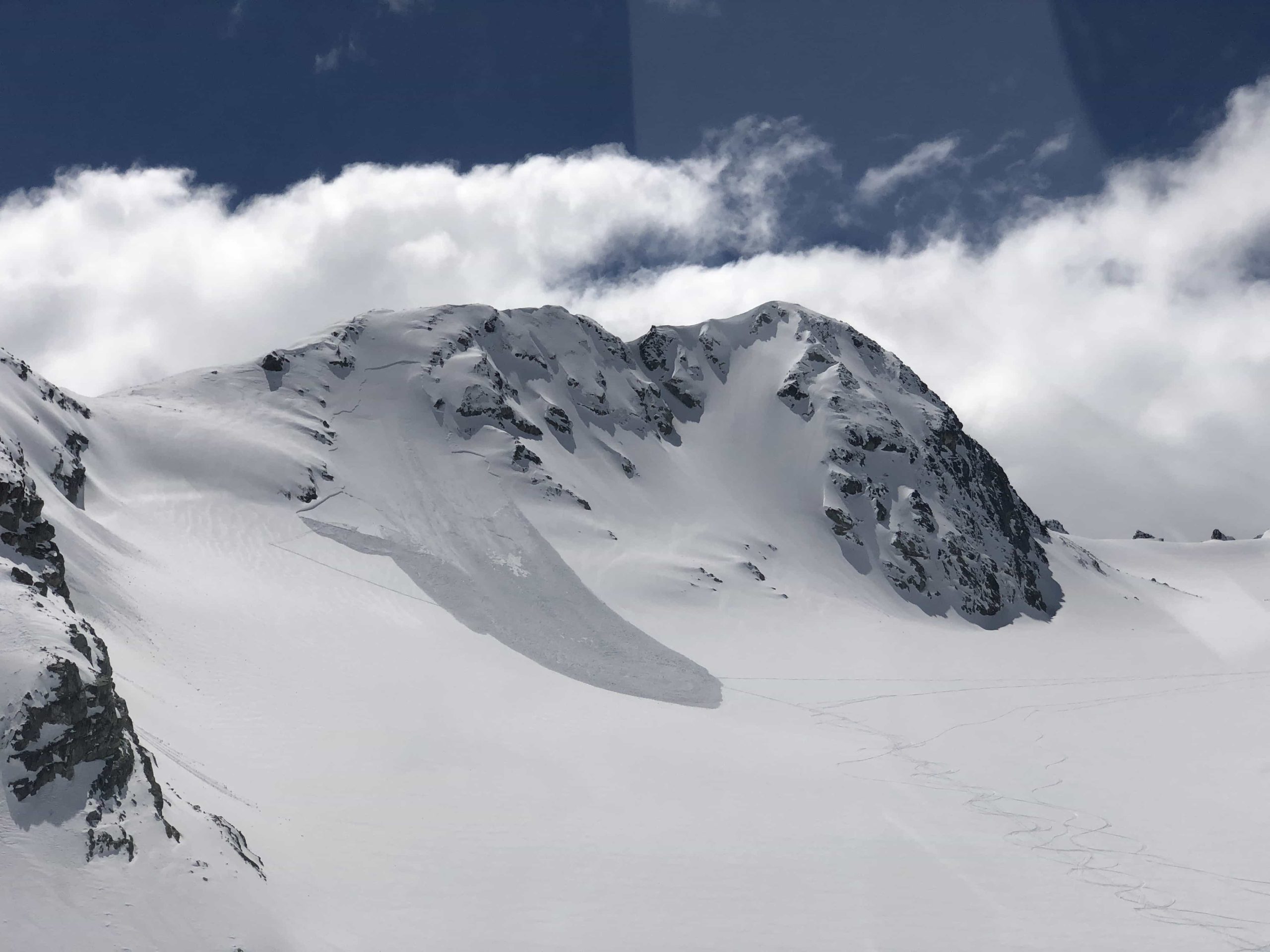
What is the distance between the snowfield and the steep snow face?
546 mm

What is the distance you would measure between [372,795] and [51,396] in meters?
48.0

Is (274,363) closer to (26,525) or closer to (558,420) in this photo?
(558,420)

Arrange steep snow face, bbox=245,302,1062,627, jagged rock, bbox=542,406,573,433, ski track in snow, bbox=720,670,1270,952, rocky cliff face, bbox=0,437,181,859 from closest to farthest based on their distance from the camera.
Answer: rocky cliff face, bbox=0,437,181,859, ski track in snow, bbox=720,670,1270,952, steep snow face, bbox=245,302,1062,627, jagged rock, bbox=542,406,573,433

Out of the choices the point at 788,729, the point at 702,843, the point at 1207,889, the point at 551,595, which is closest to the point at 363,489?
the point at 551,595

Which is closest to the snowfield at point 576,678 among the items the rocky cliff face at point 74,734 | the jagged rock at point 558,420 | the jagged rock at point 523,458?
the rocky cliff face at point 74,734

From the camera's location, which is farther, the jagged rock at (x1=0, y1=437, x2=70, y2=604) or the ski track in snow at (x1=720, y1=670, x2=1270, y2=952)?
the ski track in snow at (x1=720, y1=670, x2=1270, y2=952)

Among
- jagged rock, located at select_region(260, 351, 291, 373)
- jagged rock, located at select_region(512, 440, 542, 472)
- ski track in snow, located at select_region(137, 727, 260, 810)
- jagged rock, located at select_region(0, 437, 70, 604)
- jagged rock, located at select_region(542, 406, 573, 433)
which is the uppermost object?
jagged rock, located at select_region(542, 406, 573, 433)

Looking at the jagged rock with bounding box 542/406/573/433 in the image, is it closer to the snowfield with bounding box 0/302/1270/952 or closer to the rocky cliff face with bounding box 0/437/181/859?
the snowfield with bounding box 0/302/1270/952

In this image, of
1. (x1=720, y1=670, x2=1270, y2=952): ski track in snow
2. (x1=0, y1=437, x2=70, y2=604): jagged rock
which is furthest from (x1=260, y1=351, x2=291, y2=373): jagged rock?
(x1=0, y1=437, x2=70, y2=604): jagged rock

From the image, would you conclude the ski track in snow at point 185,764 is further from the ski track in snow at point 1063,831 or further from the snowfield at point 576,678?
the ski track in snow at point 1063,831

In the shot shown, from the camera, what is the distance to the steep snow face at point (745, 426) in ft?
292

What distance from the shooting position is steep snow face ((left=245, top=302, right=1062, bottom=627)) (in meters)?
88.9

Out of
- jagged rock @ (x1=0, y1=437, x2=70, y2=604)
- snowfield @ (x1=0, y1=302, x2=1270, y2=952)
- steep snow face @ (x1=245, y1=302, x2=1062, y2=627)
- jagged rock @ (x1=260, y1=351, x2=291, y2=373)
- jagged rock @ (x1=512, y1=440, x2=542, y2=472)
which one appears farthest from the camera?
steep snow face @ (x1=245, y1=302, x2=1062, y2=627)

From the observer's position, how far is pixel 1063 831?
36500 mm
